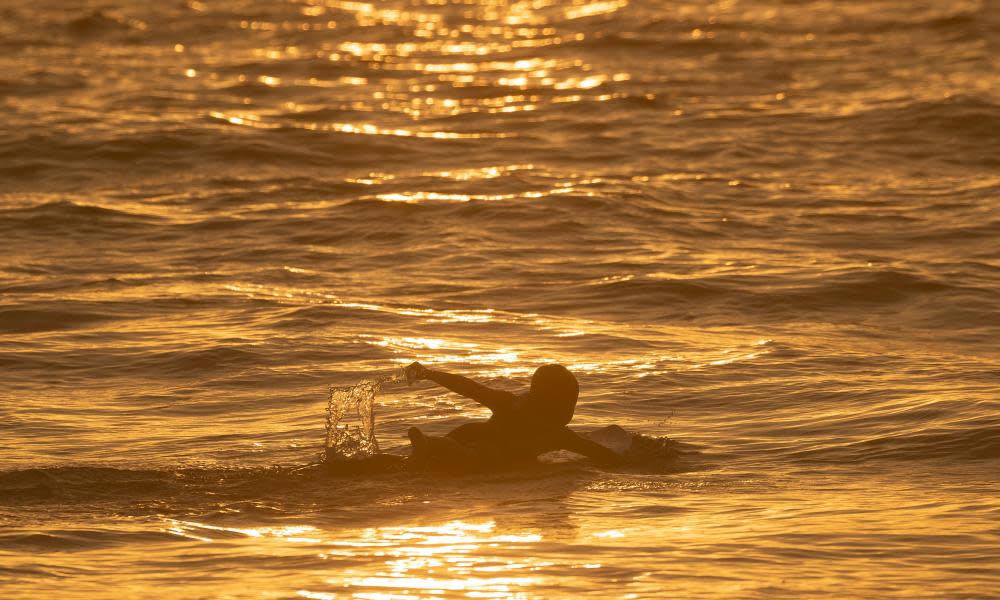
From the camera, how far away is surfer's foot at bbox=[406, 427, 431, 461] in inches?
452

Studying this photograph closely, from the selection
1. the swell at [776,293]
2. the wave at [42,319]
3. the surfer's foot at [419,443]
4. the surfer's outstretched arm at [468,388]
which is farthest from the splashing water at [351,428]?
the swell at [776,293]

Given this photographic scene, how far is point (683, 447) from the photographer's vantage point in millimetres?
13180

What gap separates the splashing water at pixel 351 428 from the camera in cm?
1234

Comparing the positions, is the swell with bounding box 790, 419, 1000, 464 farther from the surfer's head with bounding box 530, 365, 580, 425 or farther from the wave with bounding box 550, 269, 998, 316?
the wave with bounding box 550, 269, 998, 316

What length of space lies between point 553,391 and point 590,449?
57 centimetres

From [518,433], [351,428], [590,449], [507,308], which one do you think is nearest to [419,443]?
[518,433]

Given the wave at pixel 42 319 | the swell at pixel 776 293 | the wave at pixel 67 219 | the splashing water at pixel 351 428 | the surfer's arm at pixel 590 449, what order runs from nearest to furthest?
1. the surfer's arm at pixel 590 449
2. the splashing water at pixel 351 428
3. the wave at pixel 42 319
4. the swell at pixel 776 293
5. the wave at pixel 67 219

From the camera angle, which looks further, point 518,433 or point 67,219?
point 67,219

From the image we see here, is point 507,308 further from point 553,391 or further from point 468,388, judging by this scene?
point 468,388

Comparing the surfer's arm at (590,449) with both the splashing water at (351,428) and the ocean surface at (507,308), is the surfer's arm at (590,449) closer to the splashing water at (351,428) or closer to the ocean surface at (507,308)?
the ocean surface at (507,308)

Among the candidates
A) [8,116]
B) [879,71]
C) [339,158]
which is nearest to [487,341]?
[339,158]

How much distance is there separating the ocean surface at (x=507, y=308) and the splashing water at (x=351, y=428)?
26cm

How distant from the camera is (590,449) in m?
12.1

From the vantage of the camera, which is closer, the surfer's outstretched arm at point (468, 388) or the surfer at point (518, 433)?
the surfer's outstretched arm at point (468, 388)
